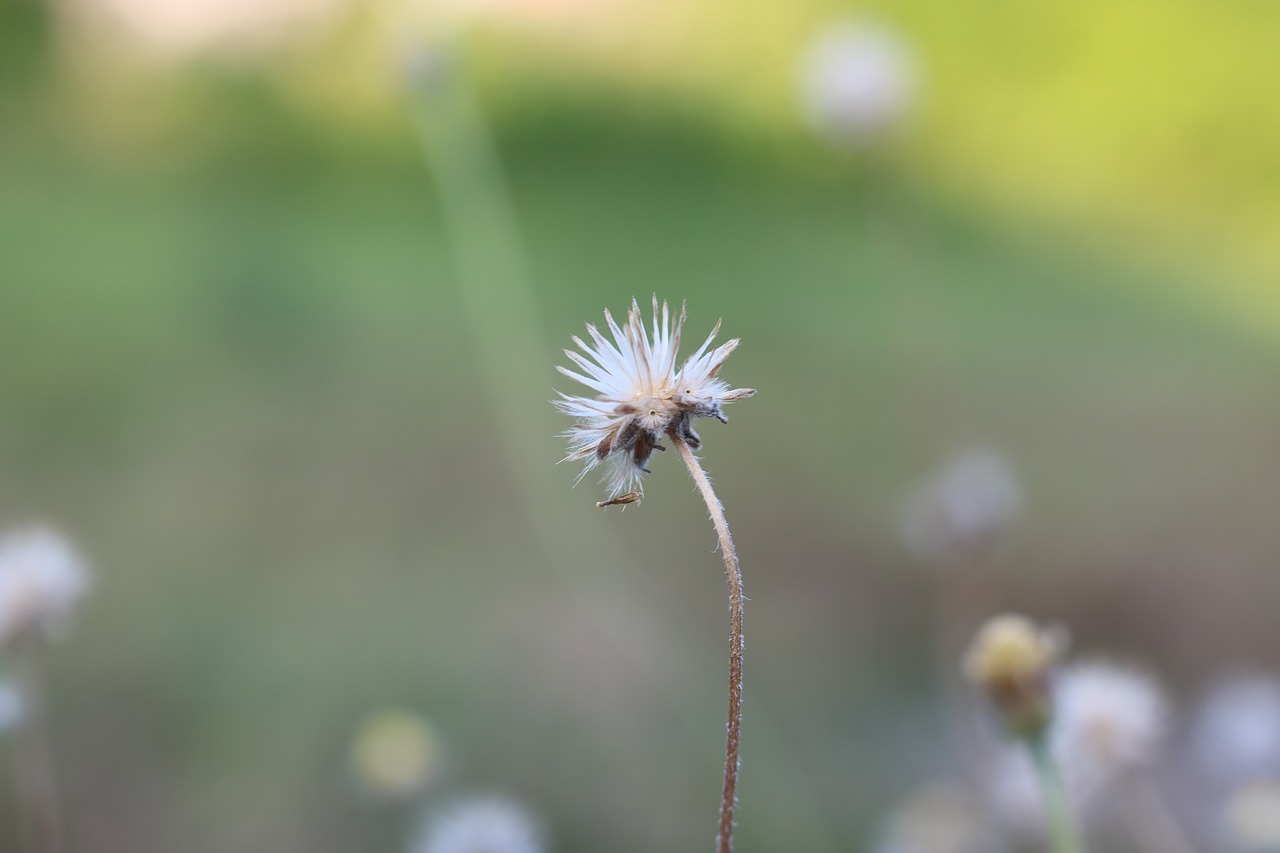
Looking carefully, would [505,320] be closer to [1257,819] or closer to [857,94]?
[857,94]

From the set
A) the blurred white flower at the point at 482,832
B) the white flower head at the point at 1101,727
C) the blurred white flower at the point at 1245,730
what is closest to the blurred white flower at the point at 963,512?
the blurred white flower at the point at 1245,730

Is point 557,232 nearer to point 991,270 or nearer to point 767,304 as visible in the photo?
point 767,304

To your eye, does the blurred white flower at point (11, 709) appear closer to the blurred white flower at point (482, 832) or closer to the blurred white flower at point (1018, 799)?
the blurred white flower at point (482, 832)

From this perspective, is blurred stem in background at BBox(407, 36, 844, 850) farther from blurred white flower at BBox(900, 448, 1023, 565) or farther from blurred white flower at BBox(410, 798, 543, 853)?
blurred white flower at BBox(410, 798, 543, 853)

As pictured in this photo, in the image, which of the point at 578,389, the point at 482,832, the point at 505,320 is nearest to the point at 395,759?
the point at 482,832

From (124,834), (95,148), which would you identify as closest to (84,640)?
(124,834)
